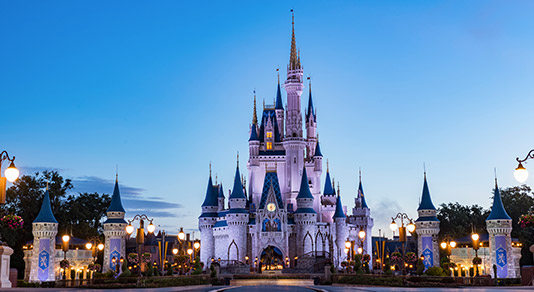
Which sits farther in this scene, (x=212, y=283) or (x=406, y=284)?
(x=212, y=283)

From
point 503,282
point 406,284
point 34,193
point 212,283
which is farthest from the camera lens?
point 34,193

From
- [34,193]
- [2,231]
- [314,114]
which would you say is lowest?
[2,231]

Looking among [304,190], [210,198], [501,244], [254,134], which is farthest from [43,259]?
[501,244]

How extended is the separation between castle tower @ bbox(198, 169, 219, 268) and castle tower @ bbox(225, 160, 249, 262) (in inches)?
216

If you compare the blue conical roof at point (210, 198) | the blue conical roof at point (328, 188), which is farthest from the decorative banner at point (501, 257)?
the blue conical roof at point (210, 198)

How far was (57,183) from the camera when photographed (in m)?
84.8

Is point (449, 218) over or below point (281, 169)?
below

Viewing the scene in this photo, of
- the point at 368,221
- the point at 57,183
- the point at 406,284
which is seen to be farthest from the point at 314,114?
the point at 406,284

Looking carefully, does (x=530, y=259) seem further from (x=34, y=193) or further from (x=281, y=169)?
(x=34, y=193)

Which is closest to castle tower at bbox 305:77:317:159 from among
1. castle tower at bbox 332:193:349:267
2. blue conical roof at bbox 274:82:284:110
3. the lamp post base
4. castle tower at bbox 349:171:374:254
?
blue conical roof at bbox 274:82:284:110

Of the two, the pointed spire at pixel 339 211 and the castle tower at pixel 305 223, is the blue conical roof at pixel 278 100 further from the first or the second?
the castle tower at pixel 305 223

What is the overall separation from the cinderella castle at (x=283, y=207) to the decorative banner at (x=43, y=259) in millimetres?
23096

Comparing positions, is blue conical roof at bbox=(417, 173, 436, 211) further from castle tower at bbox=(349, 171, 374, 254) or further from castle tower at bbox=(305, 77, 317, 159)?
castle tower at bbox=(305, 77, 317, 159)

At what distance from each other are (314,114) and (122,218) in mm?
42811
